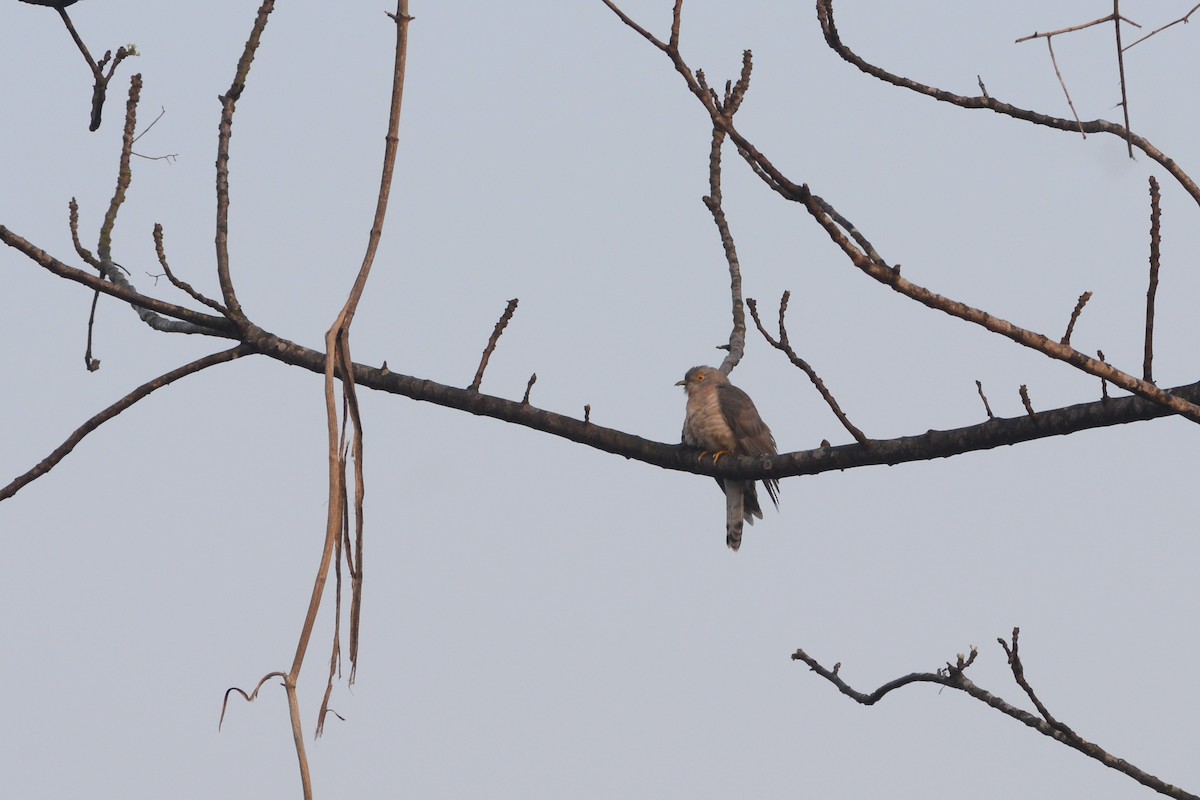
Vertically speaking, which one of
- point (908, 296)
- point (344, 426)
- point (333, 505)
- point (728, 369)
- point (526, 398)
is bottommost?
point (333, 505)

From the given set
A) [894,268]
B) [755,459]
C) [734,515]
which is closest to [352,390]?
[894,268]

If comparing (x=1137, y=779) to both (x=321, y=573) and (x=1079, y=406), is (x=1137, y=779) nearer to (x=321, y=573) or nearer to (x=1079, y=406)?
(x=1079, y=406)

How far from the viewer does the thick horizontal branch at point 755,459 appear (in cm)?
349

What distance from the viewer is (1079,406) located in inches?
138

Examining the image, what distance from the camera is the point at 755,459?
4969 mm

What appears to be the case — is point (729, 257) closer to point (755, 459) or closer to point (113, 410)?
point (755, 459)

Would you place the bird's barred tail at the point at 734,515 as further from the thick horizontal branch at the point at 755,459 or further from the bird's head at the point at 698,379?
the thick horizontal branch at the point at 755,459

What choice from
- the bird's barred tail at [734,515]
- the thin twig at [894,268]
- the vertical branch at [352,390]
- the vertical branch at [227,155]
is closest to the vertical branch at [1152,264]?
the thin twig at [894,268]

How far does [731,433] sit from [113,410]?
5.11 m

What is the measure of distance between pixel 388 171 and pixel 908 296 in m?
1.08

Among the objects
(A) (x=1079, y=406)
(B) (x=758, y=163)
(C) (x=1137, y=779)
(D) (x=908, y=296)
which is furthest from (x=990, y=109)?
(C) (x=1137, y=779)

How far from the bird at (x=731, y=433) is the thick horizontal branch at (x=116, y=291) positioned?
172 inches

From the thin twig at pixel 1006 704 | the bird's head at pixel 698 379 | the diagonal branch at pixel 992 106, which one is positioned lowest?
the thin twig at pixel 1006 704

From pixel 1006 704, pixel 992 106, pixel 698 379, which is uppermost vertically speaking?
pixel 698 379
